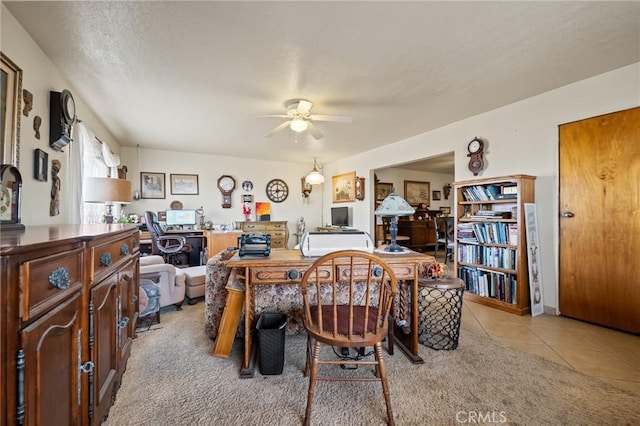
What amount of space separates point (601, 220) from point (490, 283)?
3.89 ft

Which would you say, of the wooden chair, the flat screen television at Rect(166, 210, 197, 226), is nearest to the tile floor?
the wooden chair

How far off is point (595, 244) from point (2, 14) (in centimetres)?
490

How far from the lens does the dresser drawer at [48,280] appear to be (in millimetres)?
745

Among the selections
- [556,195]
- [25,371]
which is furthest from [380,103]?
[25,371]

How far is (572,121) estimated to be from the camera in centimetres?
273

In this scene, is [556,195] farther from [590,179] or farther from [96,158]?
[96,158]

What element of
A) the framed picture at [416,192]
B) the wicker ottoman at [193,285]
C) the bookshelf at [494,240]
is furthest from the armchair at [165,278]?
the framed picture at [416,192]

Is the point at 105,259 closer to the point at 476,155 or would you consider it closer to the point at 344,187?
the point at 476,155

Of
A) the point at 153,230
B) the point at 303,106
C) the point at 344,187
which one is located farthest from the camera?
the point at 344,187

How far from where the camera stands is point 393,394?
1.61m

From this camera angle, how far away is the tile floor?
1.85 m

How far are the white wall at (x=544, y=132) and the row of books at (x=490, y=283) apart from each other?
354 millimetres

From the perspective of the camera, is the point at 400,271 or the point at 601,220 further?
the point at 601,220

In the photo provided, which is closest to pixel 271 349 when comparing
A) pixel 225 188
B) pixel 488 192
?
pixel 488 192
